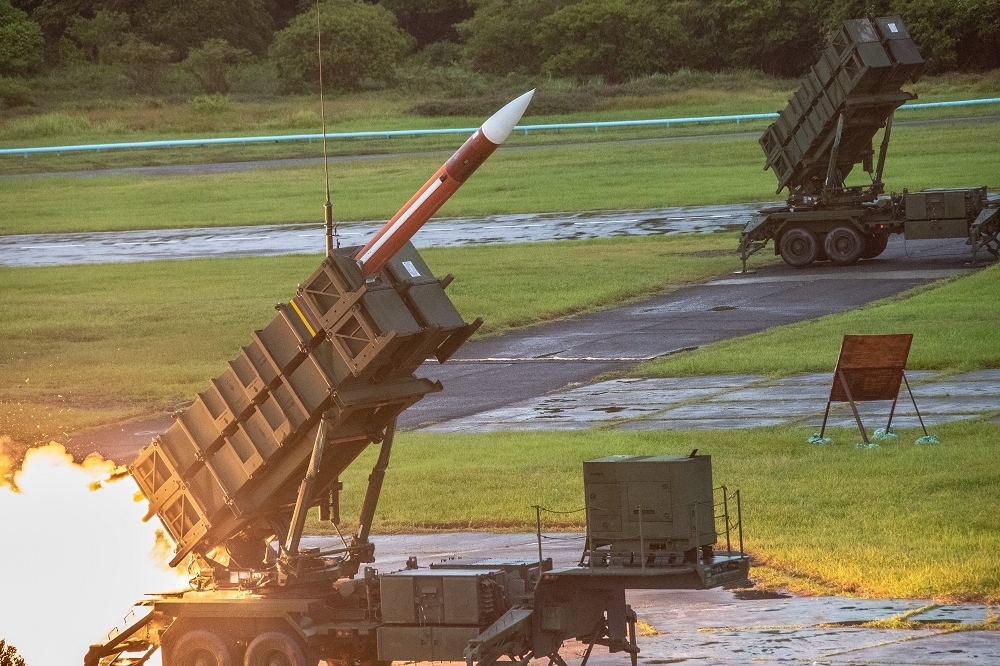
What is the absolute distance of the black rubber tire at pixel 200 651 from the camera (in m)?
15.4

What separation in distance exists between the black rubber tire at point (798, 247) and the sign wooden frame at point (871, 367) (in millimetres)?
22088

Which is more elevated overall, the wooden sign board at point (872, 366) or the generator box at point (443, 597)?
the wooden sign board at point (872, 366)

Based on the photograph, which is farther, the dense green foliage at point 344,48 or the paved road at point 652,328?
the dense green foliage at point 344,48

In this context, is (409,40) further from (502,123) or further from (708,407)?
(502,123)

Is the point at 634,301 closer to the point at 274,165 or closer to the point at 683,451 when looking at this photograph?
the point at 683,451

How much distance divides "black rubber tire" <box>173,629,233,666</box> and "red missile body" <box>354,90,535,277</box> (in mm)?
3603

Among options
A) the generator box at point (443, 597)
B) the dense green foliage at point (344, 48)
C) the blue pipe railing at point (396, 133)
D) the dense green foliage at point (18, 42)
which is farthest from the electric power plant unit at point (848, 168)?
the dense green foliage at point (18, 42)

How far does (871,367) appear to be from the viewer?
82.0 ft

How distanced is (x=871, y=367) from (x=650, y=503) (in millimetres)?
11490

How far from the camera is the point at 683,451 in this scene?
2483 cm

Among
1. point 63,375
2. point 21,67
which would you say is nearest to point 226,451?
point 63,375

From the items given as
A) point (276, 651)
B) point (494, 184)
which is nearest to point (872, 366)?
point (276, 651)

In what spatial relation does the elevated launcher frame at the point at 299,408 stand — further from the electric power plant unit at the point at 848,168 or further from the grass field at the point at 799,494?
the electric power plant unit at the point at 848,168

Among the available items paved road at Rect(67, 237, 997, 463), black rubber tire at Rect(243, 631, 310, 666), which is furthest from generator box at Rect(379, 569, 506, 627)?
paved road at Rect(67, 237, 997, 463)
